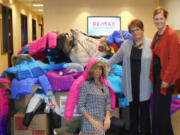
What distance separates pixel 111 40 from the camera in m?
2.94

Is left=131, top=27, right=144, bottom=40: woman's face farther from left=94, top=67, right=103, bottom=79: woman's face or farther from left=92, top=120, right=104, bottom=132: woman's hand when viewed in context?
left=92, top=120, right=104, bottom=132: woman's hand

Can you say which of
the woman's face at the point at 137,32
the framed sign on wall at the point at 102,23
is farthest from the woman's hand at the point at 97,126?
the framed sign on wall at the point at 102,23

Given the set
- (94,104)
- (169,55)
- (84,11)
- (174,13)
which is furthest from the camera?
(84,11)

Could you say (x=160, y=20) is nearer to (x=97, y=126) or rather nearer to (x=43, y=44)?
(x=97, y=126)

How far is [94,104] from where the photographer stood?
80.7 inches

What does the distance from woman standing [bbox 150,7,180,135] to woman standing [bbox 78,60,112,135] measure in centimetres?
44

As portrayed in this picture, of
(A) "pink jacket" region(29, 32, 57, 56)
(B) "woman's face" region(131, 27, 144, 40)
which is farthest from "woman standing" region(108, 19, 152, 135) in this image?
(A) "pink jacket" region(29, 32, 57, 56)

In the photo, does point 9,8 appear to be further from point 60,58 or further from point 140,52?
point 140,52

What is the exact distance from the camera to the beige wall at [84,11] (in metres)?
7.01

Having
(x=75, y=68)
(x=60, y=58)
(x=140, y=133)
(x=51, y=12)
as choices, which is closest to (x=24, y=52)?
(x=60, y=58)

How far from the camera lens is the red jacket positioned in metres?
1.88

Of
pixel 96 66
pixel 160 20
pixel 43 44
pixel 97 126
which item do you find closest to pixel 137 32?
pixel 160 20

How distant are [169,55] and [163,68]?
121 millimetres

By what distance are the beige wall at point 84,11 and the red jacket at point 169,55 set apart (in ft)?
17.5
